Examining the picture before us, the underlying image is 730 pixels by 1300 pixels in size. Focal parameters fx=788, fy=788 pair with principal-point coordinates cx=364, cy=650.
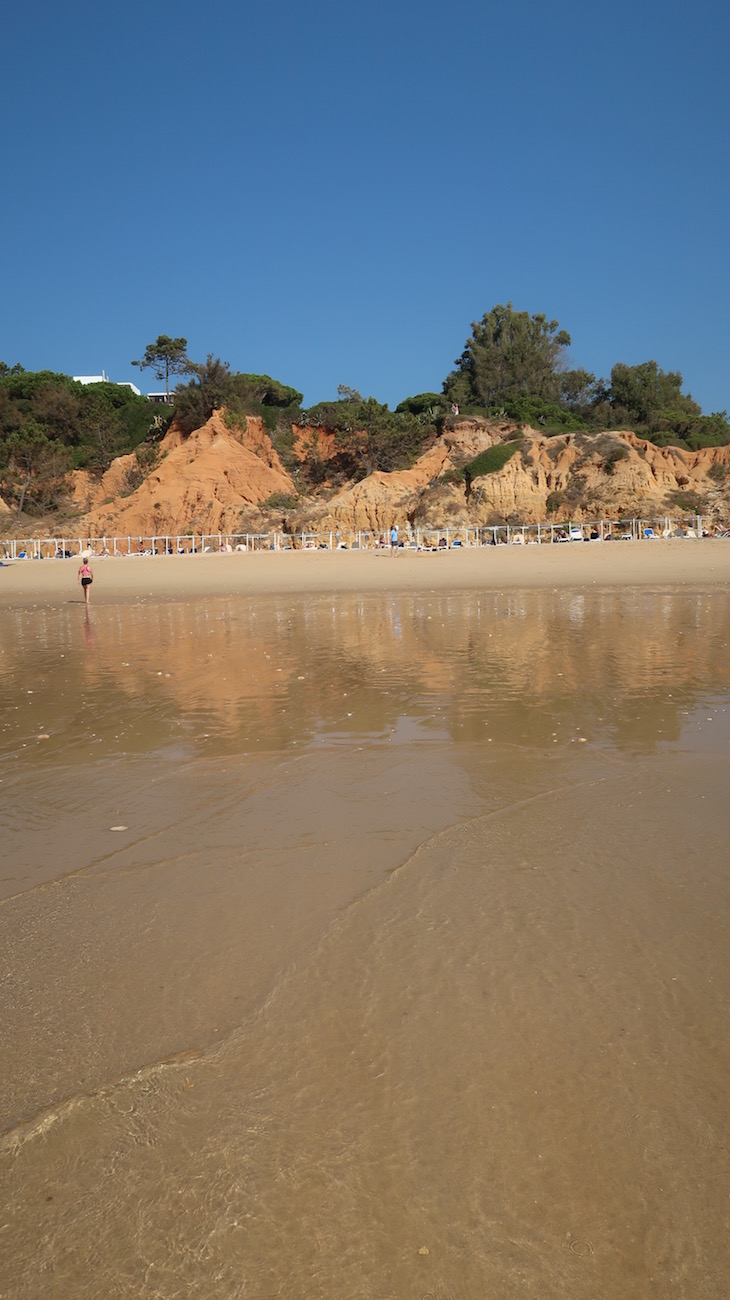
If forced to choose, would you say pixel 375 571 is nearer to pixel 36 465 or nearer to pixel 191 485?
pixel 191 485

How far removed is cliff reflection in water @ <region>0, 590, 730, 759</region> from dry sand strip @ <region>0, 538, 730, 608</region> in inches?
277

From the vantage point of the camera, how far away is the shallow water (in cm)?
193

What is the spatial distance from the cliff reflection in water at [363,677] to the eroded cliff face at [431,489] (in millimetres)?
30567

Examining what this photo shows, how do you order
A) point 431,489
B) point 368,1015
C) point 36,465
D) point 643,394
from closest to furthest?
point 368,1015 < point 431,489 < point 36,465 < point 643,394

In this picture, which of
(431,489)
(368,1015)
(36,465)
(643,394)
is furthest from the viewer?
(643,394)

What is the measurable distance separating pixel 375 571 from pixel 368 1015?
26.1 metres

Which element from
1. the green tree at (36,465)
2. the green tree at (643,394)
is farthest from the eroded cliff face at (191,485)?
the green tree at (643,394)

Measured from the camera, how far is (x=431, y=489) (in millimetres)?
47906

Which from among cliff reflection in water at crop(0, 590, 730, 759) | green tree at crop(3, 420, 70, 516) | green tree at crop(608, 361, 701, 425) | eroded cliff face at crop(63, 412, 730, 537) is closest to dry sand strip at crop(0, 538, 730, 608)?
cliff reflection in water at crop(0, 590, 730, 759)

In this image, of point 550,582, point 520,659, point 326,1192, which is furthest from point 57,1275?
point 550,582

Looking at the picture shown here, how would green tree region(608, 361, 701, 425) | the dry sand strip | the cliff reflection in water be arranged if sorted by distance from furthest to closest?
green tree region(608, 361, 701, 425) → the dry sand strip → the cliff reflection in water

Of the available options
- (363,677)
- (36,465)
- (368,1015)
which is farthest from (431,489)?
(368,1015)

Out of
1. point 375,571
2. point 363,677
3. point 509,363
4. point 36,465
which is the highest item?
point 509,363

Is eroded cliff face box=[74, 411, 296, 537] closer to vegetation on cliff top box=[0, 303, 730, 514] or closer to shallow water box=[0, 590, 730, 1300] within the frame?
vegetation on cliff top box=[0, 303, 730, 514]
